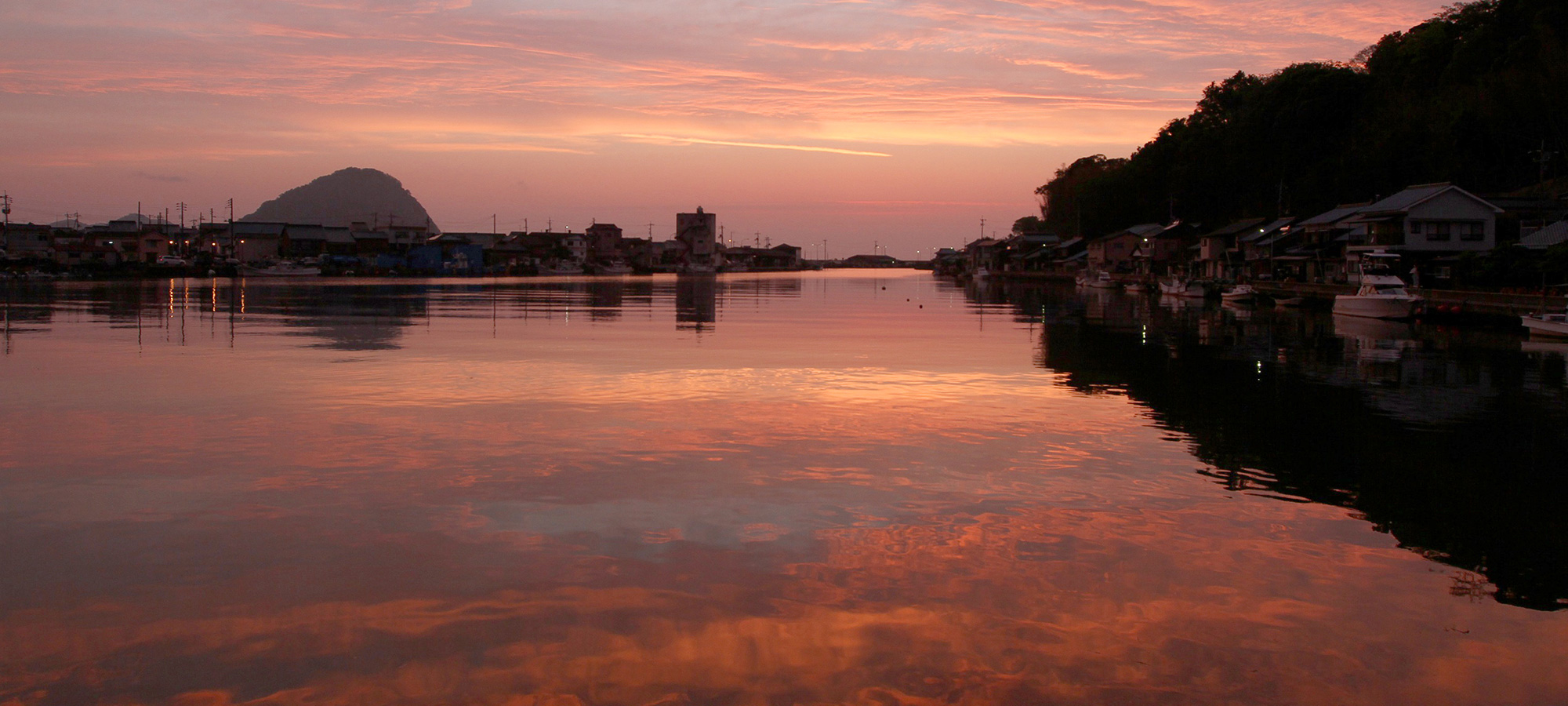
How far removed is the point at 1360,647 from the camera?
7.04 m

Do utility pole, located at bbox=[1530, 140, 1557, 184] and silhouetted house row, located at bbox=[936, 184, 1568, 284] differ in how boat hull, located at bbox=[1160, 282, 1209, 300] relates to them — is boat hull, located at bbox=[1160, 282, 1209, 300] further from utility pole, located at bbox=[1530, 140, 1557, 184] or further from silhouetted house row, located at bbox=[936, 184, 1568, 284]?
utility pole, located at bbox=[1530, 140, 1557, 184]

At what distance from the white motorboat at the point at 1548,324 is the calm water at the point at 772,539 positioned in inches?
355

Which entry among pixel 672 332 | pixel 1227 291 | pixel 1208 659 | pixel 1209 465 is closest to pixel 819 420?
pixel 1209 465

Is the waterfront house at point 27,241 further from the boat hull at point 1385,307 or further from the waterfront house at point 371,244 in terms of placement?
the boat hull at point 1385,307

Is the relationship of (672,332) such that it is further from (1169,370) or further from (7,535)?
(7,535)

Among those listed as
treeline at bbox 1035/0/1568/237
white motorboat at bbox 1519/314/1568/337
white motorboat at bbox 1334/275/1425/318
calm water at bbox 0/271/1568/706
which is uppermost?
treeline at bbox 1035/0/1568/237

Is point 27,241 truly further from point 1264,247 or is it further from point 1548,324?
point 1548,324

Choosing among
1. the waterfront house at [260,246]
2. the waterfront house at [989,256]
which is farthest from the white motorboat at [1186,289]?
the waterfront house at [260,246]

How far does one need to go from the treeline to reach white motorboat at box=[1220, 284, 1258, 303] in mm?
18349

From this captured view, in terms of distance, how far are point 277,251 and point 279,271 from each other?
18342 millimetres

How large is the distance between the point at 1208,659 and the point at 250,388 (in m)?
16.4

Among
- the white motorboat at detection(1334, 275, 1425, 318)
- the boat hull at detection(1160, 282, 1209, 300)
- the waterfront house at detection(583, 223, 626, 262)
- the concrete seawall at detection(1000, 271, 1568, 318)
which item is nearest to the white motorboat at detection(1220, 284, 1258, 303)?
the concrete seawall at detection(1000, 271, 1568, 318)

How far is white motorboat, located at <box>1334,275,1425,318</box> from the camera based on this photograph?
38.4m

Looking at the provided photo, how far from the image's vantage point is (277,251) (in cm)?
12469
